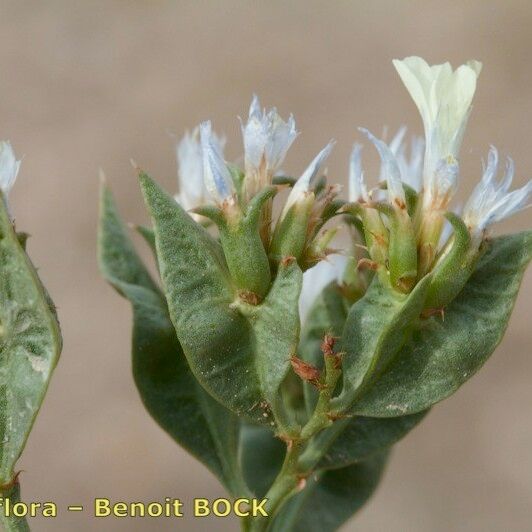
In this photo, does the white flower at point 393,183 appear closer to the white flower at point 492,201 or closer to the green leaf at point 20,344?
the white flower at point 492,201

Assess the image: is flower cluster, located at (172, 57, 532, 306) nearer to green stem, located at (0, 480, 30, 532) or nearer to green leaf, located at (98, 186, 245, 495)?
green leaf, located at (98, 186, 245, 495)

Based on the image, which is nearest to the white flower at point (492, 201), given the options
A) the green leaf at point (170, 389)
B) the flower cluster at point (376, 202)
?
the flower cluster at point (376, 202)

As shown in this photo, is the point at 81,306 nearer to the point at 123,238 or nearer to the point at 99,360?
the point at 99,360

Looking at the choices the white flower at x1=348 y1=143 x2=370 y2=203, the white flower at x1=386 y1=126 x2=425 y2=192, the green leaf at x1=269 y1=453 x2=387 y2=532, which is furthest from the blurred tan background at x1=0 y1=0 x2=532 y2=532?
the white flower at x1=348 y1=143 x2=370 y2=203

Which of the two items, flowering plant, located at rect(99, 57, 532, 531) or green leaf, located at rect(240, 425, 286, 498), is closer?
flowering plant, located at rect(99, 57, 532, 531)

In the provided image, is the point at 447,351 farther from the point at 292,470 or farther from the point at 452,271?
the point at 292,470

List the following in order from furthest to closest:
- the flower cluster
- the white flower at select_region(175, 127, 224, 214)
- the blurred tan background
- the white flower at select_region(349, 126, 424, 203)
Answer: the blurred tan background → the white flower at select_region(175, 127, 224, 214) → the white flower at select_region(349, 126, 424, 203) → the flower cluster

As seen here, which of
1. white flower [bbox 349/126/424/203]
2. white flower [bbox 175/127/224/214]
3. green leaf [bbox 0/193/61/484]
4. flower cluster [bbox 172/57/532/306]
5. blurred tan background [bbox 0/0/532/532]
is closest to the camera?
green leaf [bbox 0/193/61/484]

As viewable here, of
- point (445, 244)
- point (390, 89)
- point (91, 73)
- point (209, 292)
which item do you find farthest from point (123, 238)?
point (91, 73)
